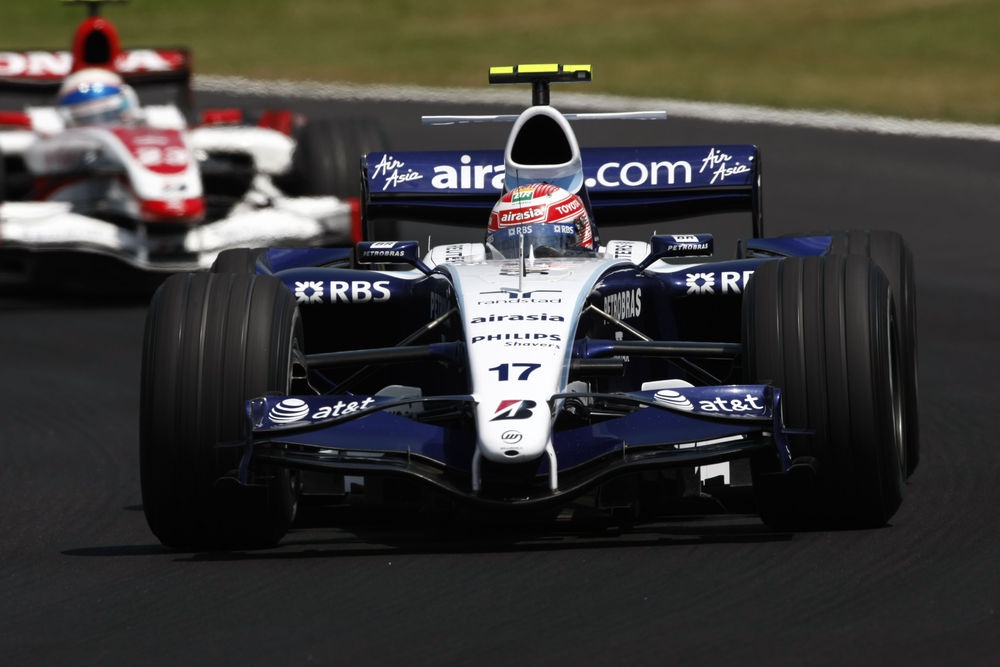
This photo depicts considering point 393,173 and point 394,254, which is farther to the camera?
point 393,173

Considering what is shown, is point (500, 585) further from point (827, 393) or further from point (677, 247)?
point (677, 247)

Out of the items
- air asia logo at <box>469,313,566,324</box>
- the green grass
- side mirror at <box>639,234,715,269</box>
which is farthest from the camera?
the green grass

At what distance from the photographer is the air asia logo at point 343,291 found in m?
8.89

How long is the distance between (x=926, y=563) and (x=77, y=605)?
8.93 feet

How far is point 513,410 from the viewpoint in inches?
278

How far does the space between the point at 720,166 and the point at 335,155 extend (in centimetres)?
673

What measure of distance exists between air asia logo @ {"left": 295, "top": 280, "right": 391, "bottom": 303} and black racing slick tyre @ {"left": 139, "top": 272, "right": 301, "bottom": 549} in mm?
1191

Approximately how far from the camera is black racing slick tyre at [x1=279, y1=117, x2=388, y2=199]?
1681 cm

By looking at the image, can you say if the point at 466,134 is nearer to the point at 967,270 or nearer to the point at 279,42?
the point at 967,270

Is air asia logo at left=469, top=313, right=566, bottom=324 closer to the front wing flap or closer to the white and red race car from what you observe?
the front wing flap

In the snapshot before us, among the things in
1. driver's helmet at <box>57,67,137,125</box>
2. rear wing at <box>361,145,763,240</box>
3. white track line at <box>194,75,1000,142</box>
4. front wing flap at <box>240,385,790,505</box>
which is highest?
white track line at <box>194,75,1000,142</box>

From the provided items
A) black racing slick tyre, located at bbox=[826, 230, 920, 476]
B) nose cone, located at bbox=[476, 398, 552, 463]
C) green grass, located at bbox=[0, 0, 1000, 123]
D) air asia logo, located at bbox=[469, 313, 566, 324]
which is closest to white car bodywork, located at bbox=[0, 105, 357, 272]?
black racing slick tyre, located at bbox=[826, 230, 920, 476]

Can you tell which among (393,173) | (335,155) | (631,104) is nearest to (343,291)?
(393,173)

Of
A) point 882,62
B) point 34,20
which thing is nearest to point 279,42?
point 34,20
